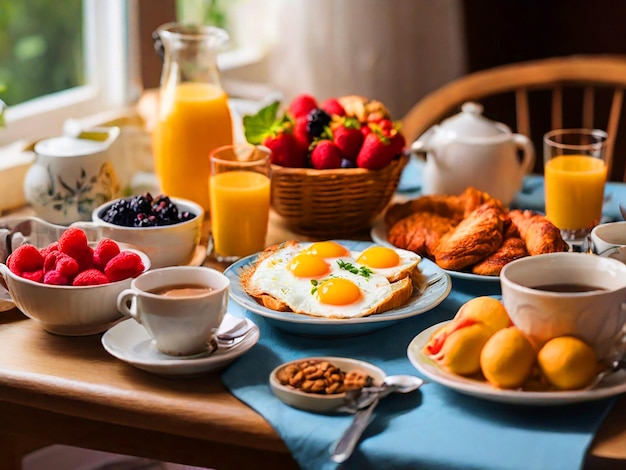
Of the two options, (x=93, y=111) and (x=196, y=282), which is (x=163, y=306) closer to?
(x=196, y=282)

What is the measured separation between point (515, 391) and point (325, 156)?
694 millimetres

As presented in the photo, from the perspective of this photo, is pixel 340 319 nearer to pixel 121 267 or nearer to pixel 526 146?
pixel 121 267

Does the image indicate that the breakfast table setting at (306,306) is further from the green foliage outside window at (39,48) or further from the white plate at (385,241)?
the green foliage outside window at (39,48)

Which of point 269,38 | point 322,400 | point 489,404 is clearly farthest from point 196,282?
point 269,38

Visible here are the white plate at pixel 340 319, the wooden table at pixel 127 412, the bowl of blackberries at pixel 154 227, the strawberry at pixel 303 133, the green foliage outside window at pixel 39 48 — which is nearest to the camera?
the wooden table at pixel 127 412

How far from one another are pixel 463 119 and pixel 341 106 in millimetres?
246

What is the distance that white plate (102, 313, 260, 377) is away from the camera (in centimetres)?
114

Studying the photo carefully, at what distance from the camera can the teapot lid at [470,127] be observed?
1.79 meters

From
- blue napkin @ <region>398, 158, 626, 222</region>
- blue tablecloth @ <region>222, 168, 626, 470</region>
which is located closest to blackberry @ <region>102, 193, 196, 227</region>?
blue tablecloth @ <region>222, 168, 626, 470</region>

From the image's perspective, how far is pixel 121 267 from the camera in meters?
1.27

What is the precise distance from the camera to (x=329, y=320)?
1.22m

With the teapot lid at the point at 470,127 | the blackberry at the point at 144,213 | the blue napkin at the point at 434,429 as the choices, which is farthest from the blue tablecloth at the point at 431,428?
the teapot lid at the point at 470,127

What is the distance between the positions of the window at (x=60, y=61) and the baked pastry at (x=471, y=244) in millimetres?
1266

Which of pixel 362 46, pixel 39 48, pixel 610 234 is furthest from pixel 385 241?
pixel 362 46
